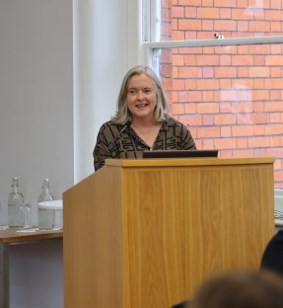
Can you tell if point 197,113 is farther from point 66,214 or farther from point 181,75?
point 66,214

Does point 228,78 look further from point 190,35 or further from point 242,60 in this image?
point 190,35

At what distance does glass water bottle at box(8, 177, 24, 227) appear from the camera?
4.55 meters

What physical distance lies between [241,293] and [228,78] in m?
3.73

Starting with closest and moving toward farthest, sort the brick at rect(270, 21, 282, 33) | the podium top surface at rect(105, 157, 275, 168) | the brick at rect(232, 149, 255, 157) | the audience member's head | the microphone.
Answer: the audience member's head, the podium top surface at rect(105, 157, 275, 168), the microphone, the brick at rect(270, 21, 282, 33), the brick at rect(232, 149, 255, 157)

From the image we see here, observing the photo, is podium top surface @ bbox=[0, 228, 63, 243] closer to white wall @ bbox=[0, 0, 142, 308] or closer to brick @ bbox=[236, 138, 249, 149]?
white wall @ bbox=[0, 0, 142, 308]

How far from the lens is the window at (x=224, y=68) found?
14.1 feet

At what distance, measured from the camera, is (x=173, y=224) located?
8.09 ft

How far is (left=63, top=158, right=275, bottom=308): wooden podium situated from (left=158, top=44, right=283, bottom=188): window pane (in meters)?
1.73

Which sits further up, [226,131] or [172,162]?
[226,131]

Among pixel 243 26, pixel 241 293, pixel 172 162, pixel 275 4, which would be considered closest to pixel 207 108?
pixel 243 26

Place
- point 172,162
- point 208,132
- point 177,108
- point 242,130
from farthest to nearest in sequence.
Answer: point 177,108 → point 208,132 → point 242,130 → point 172,162

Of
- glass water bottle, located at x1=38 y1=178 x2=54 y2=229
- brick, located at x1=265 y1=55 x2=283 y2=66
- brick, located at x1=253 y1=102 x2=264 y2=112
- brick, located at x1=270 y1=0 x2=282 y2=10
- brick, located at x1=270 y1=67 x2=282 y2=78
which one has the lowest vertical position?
glass water bottle, located at x1=38 y1=178 x2=54 y2=229

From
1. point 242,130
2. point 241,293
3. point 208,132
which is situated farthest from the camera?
point 208,132

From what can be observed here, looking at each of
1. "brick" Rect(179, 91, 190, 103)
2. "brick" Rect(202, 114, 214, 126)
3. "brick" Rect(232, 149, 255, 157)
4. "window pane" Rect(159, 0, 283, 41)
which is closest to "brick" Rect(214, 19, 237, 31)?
"window pane" Rect(159, 0, 283, 41)
